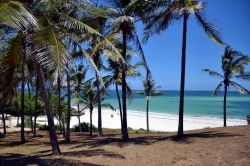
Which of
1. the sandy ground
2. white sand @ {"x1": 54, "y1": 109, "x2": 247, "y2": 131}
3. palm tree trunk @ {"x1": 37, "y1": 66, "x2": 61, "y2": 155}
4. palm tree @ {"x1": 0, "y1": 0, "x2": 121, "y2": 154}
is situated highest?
palm tree @ {"x1": 0, "y1": 0, "x2": 121, "y2": 154}

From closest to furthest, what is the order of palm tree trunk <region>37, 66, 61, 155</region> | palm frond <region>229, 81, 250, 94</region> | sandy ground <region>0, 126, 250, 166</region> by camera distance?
sandy ground <region>0, 126, 250, 166</region> < palm tree trunk <region>37, 66, 61, 155</region> < palm frond <region>229, 81, 250, 94</region>

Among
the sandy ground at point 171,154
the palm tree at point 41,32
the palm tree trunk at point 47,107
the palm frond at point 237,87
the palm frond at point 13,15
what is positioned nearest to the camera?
the palm frond at point 13,15

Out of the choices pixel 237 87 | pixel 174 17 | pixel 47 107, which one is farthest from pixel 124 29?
pixel 237 87

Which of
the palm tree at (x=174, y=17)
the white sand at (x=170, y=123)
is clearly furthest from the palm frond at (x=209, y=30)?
the white sand at (x=170, y=123)

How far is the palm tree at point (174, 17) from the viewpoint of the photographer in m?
13.8

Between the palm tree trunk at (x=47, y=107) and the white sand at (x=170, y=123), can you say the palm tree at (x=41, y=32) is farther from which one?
the white sand at (x=170, y=123)

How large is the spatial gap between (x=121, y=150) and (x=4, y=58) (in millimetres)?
5477

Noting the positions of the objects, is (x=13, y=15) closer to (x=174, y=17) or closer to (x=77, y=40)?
(x=77, y=40)

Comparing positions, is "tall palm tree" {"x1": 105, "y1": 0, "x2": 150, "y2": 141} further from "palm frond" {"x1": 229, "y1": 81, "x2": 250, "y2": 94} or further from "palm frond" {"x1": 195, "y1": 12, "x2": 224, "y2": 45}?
"palm frond" {"x1": 229, "y1": 81, "x2": 250, "y2": 94}

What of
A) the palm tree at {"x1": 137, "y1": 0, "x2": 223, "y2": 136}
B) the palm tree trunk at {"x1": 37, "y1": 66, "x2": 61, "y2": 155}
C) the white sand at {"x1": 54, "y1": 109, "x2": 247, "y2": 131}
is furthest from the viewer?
the white sand at {"x1": 54, "y1": 109, "x2": 247, "y2": 131}

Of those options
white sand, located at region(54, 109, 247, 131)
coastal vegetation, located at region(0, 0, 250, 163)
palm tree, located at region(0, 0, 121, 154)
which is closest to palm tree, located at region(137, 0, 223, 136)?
coastal vegetation, located at region(0, 0, 250, 163)

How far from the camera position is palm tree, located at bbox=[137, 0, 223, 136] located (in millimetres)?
13805

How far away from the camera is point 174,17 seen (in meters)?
14.9

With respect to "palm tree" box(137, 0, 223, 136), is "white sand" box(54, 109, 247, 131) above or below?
below
